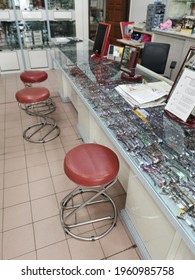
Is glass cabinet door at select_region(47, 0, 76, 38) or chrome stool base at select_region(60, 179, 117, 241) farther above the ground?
glass cabinet door at select_region(47, 0, 76, 38)

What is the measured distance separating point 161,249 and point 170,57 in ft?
11.1

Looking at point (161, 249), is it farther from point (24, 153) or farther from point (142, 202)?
point (24, 153)

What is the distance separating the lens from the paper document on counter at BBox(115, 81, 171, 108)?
1.44 meters

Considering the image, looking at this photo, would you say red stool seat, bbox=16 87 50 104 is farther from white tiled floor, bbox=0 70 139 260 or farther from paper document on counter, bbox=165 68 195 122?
paper document on counter, bbox=165 68 195 122

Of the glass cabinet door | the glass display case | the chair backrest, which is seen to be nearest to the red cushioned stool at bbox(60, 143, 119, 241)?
the chair backrest

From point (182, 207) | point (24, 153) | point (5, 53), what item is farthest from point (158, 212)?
point (5, 53)

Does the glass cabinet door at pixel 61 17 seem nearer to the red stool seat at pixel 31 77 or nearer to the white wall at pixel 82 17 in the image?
the white wall at pixel 82 17

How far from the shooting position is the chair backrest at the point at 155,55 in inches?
114

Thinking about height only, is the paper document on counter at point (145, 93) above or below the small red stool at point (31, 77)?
above

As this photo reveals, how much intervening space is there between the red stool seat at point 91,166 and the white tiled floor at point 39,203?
1.79ft

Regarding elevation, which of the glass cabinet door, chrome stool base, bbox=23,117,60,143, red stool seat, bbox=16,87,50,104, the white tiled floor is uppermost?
the glass cabinet door

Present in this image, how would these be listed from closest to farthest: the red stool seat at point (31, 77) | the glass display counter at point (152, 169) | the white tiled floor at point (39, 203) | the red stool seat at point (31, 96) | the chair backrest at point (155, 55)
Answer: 1. the glass display counter at point (152, 169)
2. the white tiled floor at point (39, 203)
3. the red stool seat at point (31, 96)
4. the red stool seat at point (31, 77)
5. the chair backrest at point (155, 55)

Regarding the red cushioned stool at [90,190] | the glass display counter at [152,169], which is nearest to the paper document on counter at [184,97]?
the glass display counter at [152,169]

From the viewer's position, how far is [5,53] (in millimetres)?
4465
